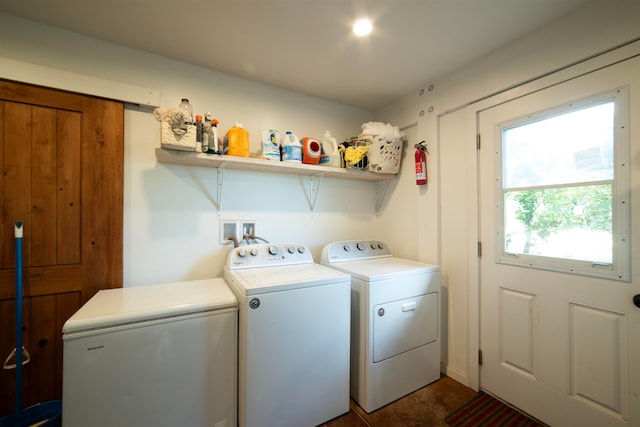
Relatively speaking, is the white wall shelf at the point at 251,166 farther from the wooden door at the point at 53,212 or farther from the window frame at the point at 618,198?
the window frame at the point at 618,198

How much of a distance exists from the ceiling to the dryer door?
1.72 m

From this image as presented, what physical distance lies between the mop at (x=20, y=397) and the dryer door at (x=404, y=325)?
1.79 metres

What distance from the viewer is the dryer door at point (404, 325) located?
5.23ft

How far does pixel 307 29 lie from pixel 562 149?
1.65 meters

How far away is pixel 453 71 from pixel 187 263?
2.49m

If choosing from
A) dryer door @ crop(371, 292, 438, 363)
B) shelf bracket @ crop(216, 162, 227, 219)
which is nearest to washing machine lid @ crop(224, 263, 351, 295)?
dryer door @ crop(371, 292, 438, 363)

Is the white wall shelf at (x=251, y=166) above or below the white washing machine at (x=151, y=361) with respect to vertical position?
above

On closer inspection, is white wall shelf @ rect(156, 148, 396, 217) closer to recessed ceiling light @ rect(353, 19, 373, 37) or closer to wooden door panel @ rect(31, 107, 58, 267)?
wooden door panel @ rect(31, 107, 58, 267)

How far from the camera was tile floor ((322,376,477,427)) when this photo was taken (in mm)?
1500

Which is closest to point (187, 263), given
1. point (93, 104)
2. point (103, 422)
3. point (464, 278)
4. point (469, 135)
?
point (103, 422)

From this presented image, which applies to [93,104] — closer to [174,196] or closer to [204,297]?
Result: [174,196]

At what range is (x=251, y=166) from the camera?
6.05 ft

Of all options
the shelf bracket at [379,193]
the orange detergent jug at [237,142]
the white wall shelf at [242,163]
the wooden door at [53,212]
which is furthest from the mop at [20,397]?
the shelf bracket at [379,193]

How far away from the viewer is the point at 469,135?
182 cm
